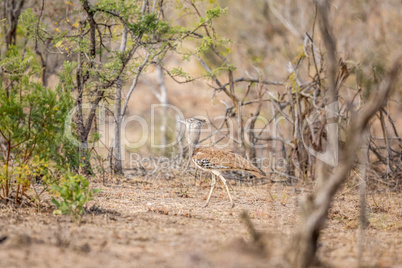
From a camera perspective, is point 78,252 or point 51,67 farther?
point 51,67

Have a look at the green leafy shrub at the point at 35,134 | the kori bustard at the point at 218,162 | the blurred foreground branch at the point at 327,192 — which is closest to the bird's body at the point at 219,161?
the kori bustard at the point at 218,162

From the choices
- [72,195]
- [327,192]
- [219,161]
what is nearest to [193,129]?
[219,161]

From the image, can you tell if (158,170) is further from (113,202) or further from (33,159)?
(33,159)

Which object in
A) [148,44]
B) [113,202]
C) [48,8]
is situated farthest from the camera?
[48,8]

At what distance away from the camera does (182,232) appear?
4176mm

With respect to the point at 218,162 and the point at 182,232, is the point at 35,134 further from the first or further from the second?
the point at 218,162

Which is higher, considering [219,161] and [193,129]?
[193,129]

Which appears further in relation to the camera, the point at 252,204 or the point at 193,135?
the point at 193,135

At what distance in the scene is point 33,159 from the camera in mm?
4680

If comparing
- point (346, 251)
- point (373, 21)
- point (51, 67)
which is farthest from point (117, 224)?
point (373, 21)

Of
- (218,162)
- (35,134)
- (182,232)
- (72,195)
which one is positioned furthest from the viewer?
(218,162)

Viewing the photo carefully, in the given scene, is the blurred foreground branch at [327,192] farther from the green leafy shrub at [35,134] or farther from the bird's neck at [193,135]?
the bird's neck at [193,135]

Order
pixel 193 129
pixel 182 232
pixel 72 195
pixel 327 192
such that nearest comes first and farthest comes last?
pixel 327 192, pixel 182 232, pixel 72 195, pixel 193 129

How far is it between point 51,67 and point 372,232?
261 inches
